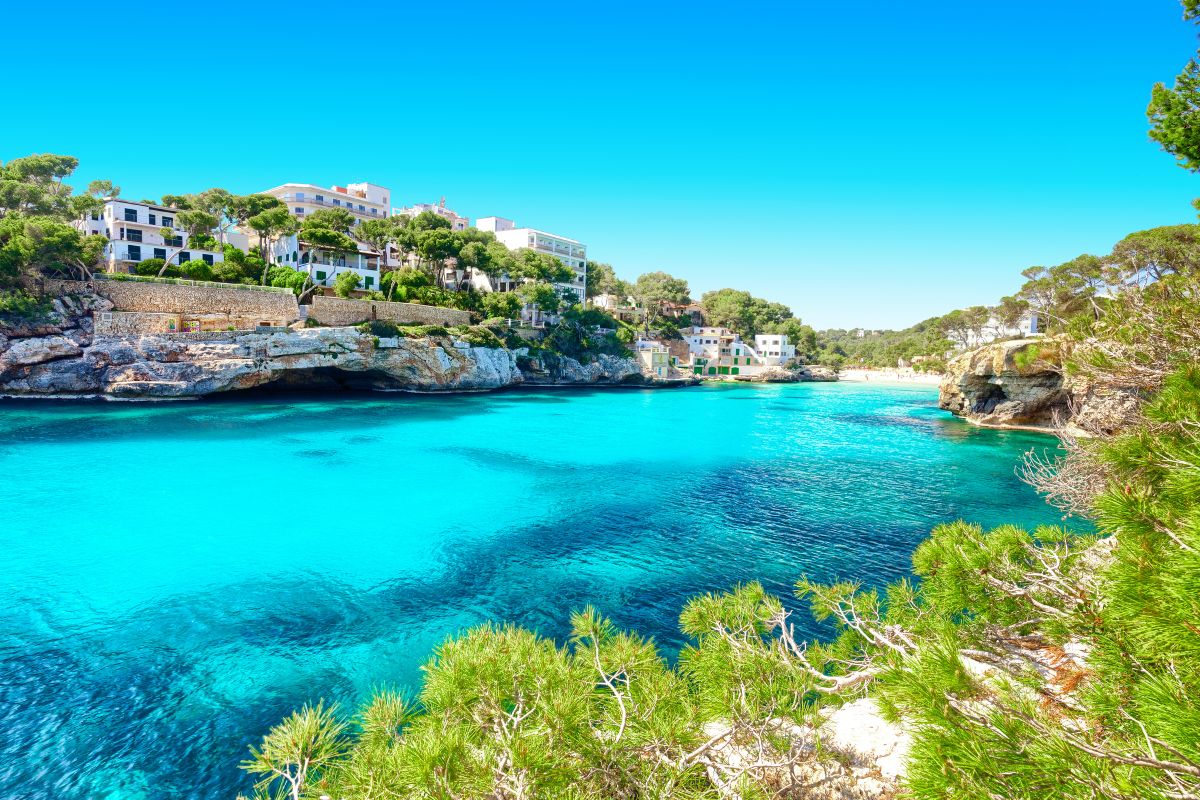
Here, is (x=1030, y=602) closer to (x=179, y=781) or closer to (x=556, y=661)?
(x=556, y=661)

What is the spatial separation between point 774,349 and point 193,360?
251ft

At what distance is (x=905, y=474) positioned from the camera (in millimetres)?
22469

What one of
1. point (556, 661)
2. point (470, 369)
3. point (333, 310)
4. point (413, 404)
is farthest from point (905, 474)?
point (333, 310)

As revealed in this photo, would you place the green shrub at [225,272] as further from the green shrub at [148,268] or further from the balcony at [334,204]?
the balcony at [334,204]

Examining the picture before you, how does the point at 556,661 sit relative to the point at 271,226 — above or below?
below

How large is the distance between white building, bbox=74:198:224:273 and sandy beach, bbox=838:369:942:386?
88.4m

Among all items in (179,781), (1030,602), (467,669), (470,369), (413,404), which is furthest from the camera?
(470,369)

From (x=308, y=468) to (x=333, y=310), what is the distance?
83.8 ft

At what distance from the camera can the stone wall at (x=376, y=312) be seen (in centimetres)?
4200

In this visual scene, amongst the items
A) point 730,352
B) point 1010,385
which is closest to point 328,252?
point 1010,385

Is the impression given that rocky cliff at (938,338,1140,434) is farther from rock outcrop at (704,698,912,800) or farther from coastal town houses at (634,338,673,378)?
coastal town houses at (634,338,673,378)

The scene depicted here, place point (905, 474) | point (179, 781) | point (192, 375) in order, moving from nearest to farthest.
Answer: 1. point (179, 781)
2. point (905, 474)
3. point (192, 375)

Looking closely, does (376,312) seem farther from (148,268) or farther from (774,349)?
(774,349)

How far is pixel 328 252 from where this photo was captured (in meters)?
47.2
